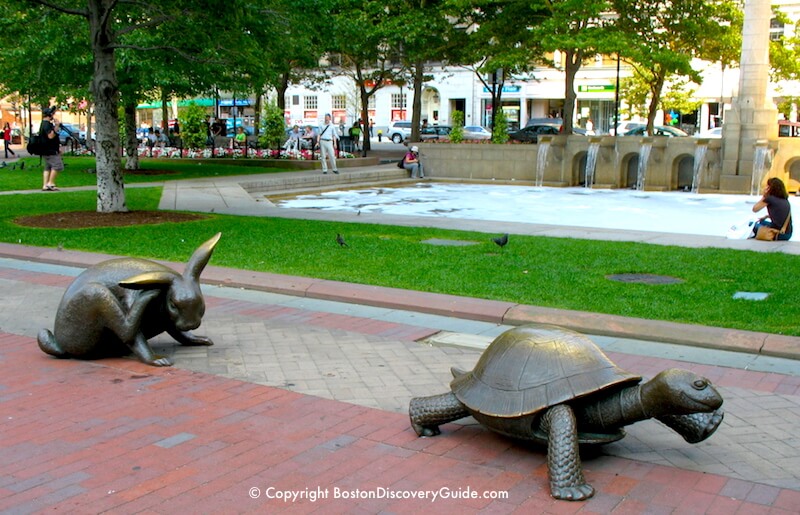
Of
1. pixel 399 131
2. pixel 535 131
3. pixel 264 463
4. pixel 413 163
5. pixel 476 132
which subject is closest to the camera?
pixel 264 463

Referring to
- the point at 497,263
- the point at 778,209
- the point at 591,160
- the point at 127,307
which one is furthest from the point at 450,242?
the point at 591,160

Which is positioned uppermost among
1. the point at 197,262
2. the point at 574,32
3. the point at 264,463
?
the point at 574,32

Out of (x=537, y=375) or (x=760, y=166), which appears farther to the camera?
(x=760, y=166)

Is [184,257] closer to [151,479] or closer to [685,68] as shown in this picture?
[151,479]

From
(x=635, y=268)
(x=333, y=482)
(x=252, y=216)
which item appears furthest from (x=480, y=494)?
(x=252, y=216)

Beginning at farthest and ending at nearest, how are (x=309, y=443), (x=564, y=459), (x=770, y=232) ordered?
(x=770, y=232), (x=309, y=443), (x=564, y=459)

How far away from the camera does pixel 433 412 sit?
499 cm

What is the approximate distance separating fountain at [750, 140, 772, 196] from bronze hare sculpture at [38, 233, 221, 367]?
68.8 ft

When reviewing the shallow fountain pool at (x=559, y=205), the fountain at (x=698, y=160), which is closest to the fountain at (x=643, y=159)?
the shallow fountain pool at (x=559, y=205)

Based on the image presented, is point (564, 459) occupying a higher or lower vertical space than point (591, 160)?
lower

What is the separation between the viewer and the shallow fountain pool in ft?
57.2

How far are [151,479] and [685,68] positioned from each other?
26177 millimetres

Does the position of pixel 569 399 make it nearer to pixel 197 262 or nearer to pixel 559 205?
pixel 197 262

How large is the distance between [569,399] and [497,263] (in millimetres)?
6445
